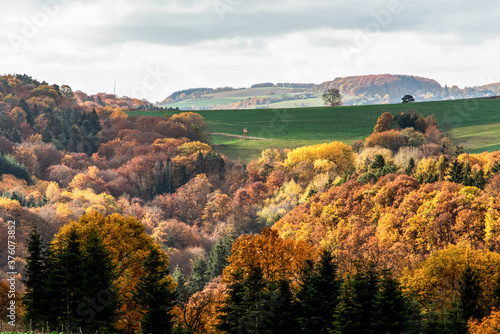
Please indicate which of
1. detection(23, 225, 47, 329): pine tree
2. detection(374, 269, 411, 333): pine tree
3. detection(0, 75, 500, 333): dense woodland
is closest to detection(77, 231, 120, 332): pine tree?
detection(0, 75, 500, 333): dense woodland

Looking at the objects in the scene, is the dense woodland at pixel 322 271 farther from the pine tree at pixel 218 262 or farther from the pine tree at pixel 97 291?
the pine tree at pixel 218 262

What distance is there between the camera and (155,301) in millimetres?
58375

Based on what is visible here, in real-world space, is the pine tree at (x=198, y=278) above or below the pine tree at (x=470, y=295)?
below

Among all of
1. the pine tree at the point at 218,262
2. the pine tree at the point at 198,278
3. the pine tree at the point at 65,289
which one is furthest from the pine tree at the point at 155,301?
the pine tree at the point at 218,262

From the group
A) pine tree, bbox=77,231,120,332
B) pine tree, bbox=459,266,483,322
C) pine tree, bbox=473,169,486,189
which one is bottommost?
pine tree, bbox=459,266,483,322

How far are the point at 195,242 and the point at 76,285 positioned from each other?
114065 mm

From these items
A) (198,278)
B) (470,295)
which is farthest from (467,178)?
(198,278)

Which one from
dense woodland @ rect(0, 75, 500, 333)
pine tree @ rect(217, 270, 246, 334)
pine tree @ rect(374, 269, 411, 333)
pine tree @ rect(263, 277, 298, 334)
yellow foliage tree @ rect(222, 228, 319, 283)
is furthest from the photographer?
yellow foliage tree @ rect(222, 228, 319, 283)

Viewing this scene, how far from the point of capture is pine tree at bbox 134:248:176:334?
57.8 m

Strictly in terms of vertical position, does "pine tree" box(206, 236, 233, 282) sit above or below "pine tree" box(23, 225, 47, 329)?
below

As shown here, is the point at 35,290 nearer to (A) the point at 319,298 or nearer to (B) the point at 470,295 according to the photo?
(A) the point at 319,298

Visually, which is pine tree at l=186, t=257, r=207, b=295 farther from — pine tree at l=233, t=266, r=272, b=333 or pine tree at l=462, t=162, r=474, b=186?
pine tree at l=233, t=266, r=272, b=333

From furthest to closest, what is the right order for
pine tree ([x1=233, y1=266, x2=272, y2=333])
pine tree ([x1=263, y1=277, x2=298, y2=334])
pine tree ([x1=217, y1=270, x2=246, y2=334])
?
1. pine tree ([x1=217, y1=270, x2=246, y2=334])
2. pine tree ([x1=233, y1=266, x2=272, y2=333])
3. pine tree ([x1=263, y1=277, x2=298, y2=334])

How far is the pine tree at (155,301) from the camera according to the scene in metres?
57.8
